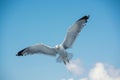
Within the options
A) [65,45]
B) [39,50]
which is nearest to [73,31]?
[65,45]

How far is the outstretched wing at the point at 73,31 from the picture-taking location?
26.2ft

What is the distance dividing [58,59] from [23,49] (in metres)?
1.62

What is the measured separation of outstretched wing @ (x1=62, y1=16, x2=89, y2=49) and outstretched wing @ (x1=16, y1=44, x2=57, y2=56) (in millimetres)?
464

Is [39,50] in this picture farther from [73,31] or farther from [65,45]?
[73,31]

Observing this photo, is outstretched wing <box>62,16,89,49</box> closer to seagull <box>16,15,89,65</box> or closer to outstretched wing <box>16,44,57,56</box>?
seagull <box>16,15,89,65</box>

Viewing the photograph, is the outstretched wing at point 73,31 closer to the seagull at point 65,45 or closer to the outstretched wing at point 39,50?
the seagull at point 65,45

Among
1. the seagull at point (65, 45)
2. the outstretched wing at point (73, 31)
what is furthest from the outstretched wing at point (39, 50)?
→ the outstretched wing at point (73, 31)

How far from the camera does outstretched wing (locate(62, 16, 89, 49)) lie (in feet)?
26.2

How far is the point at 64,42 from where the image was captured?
8.10m

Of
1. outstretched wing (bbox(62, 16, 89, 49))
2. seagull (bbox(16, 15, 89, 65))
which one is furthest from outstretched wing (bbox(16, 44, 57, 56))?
outstretched wing (bbox(62, 16, 89, 49))

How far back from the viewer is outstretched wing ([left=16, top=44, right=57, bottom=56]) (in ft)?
26.2

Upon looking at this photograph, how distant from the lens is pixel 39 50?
8203mm

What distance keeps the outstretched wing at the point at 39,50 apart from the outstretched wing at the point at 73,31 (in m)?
0.46

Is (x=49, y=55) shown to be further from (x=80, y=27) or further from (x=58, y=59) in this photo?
(x=80, y=27)
